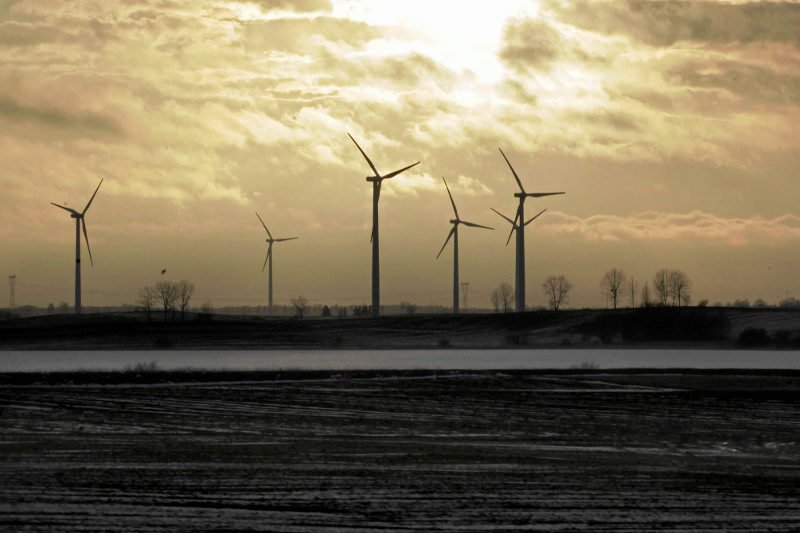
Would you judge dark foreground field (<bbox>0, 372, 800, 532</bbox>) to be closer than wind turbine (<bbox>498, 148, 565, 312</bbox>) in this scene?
Yes

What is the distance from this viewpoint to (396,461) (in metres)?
23.7

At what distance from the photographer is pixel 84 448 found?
25.4 metres

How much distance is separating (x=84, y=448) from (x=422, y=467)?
7732 mm

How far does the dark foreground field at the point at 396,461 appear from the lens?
17141mm

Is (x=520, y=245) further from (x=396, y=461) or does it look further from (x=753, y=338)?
(x=396, y=461)

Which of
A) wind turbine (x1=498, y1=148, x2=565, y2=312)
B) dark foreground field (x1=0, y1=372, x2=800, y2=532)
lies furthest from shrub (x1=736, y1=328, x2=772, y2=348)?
dark foreground field (x1=0, y1=372, x2=800, y2=532)

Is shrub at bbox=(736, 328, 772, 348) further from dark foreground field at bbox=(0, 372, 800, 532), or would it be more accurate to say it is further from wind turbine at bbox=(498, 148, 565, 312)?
dark foreground field at bbox=(0, 372, 800, 532)

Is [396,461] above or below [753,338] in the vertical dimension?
below

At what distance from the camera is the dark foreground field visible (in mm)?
17141

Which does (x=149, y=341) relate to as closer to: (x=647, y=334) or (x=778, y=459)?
(x=647, y=334)

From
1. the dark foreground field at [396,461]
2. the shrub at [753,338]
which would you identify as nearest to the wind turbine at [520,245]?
the shrub at [753,338]

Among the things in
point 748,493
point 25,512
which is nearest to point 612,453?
point 748,493

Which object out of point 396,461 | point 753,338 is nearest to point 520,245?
point 753,338

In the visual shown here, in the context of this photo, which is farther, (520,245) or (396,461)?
(520,245)
